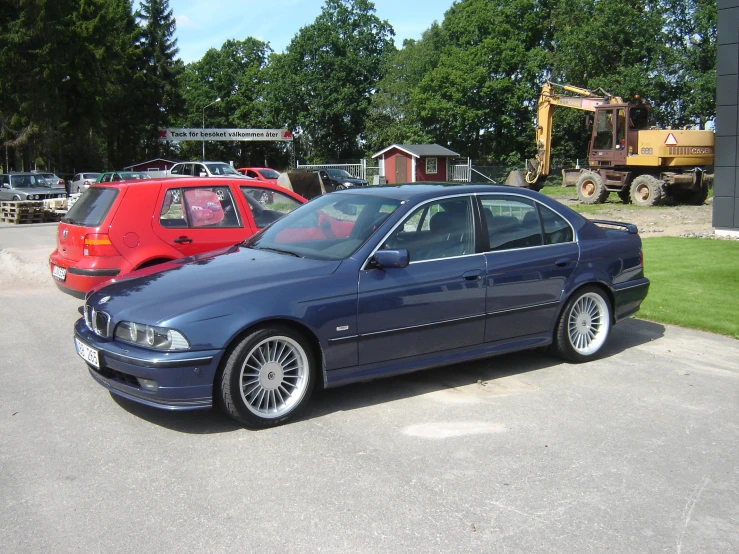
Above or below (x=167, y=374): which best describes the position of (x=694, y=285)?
below

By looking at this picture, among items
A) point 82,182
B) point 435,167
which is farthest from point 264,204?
point 435,167

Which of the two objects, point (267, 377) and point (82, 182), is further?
point (82, 182)

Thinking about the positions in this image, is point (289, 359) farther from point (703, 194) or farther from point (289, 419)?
point (703, 194)

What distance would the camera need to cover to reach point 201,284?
505 centimetres

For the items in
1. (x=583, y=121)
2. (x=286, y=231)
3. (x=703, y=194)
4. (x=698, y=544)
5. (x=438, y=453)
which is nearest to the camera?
(x=698, y=544)

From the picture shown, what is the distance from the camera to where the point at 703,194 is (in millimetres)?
26891

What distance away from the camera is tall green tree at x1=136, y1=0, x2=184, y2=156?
65625mm

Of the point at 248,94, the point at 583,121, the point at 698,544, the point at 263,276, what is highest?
the point at 248,94

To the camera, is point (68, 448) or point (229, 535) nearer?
point (229, 535)

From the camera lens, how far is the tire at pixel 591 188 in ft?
90.4

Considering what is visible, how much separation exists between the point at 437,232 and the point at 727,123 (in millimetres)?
11498

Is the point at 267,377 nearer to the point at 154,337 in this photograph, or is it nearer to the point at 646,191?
the point at 154,337

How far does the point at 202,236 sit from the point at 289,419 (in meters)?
3.62

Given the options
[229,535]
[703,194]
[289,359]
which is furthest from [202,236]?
[703,194]
